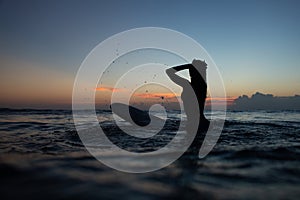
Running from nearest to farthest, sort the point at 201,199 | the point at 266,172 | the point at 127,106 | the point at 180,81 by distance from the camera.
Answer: the point at 201,199
the point at 266,172
the point at 180,81
the point at 127,106

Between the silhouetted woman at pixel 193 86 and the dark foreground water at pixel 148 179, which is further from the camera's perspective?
the silhouetted woman at pixel 193 86

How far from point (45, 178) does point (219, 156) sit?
347 centimetres

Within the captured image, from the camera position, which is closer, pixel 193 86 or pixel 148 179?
pixel 148 179

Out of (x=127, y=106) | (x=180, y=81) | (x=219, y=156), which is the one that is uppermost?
(x=180, y=81)

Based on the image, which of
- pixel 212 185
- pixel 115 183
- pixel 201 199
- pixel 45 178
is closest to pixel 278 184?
pixel 212 185

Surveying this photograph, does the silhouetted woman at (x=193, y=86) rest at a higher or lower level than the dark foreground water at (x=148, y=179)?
higher

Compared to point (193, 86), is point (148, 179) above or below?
below

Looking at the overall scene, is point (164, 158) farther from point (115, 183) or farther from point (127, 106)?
point (127, 106)

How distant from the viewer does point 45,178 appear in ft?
9.41

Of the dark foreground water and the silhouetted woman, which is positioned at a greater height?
the silhouetted woman

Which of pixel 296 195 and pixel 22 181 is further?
pixel 22 181

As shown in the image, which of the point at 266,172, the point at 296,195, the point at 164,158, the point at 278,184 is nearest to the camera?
the point at 296,195

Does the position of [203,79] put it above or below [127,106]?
above

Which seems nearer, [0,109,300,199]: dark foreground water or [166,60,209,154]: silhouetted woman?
[0,109,300,199]: dark foreground water
